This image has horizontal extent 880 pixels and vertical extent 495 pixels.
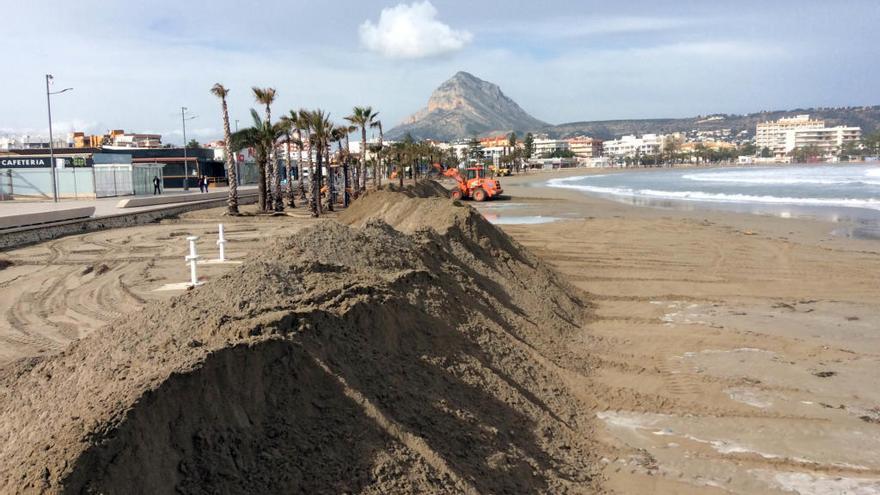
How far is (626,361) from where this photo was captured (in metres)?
9.37

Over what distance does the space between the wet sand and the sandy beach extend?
0.09 feet

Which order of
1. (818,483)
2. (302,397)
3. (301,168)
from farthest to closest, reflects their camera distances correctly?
(301,168) → (818,483) → (302,397)

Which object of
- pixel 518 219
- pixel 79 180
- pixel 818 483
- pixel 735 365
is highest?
pixel 79 180

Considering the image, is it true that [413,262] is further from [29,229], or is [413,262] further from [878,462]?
[29,229]

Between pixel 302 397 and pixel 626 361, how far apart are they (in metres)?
5.75

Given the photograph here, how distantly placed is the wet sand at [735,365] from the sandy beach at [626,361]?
3 cm

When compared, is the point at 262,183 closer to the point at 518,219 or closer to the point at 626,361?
the point at 518,219

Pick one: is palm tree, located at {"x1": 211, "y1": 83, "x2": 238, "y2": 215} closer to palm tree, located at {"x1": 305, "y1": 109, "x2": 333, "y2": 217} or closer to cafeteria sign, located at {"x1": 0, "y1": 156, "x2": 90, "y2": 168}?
palm tree, located at {"x1": 305, "y1": 109, "x2": 333, "y2": 217}

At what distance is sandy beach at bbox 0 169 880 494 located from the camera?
5719 millimetres

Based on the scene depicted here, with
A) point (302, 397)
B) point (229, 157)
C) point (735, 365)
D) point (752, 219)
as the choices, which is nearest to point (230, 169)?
point (229, 157)

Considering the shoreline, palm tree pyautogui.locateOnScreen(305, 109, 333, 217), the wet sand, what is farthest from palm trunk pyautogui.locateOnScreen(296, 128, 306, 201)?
the wet sand

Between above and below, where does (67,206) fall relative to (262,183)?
below

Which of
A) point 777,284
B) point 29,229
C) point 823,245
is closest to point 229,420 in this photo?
point 777,284

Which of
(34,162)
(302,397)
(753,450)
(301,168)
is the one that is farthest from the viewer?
(34,162)
